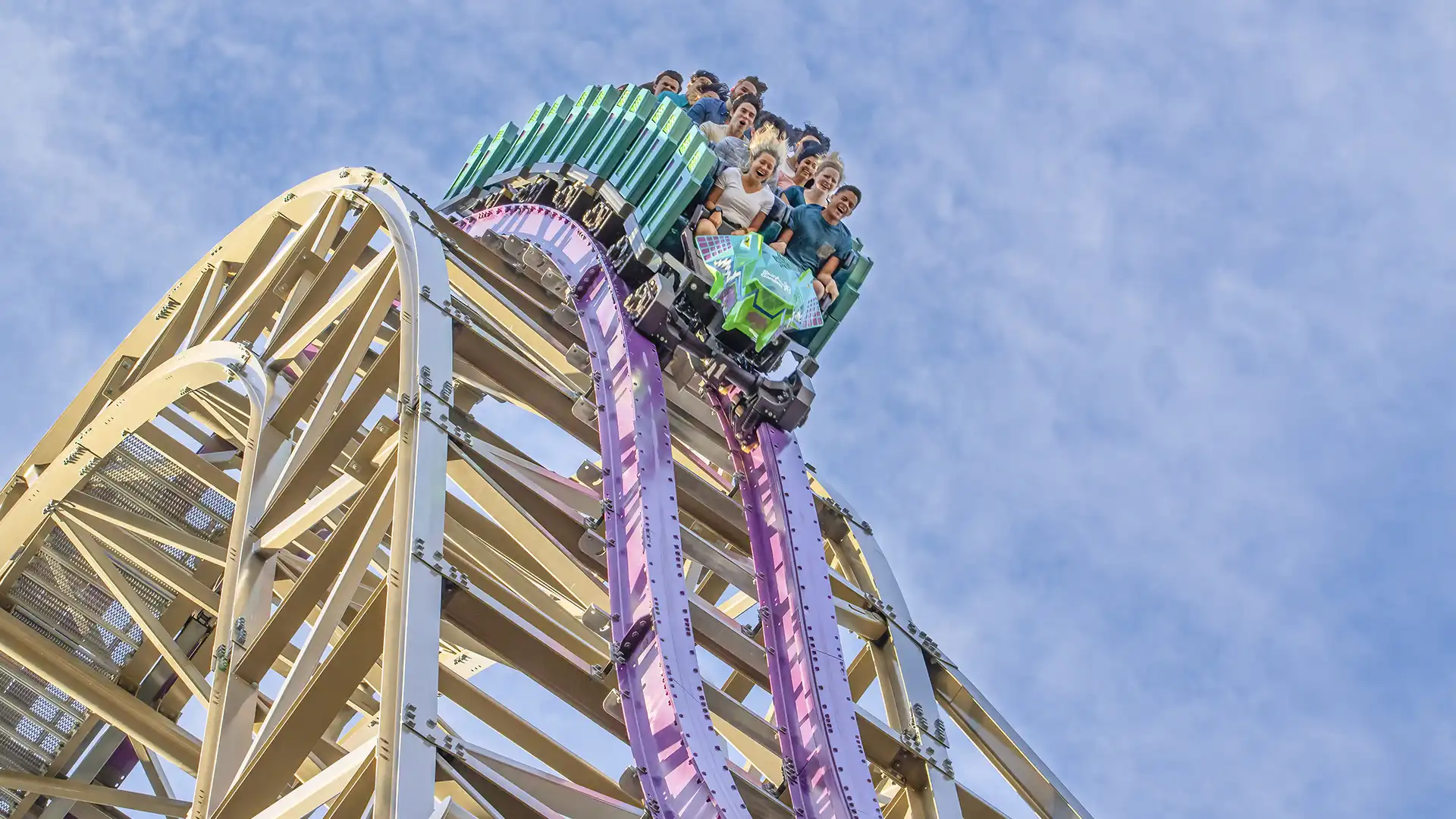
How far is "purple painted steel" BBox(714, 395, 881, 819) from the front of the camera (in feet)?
36.4

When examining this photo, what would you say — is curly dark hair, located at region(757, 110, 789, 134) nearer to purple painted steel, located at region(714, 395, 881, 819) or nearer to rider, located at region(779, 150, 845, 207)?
rider, located at region(779, 150, 845, 207)

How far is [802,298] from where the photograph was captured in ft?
47.5

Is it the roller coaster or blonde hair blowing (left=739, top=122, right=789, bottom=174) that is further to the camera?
blonde hair blowing (left=739, top=122, right=789, bottom=174)

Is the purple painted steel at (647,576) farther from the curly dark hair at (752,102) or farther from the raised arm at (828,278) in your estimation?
the curly dark hair at (752,102)

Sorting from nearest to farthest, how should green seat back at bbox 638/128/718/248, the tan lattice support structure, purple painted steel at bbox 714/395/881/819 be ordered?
the tan lattice support structure → purple painted steel at bbox 714/395/881/819 → green seat back at bbox 638/128/718/248

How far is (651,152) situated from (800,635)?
562 cm

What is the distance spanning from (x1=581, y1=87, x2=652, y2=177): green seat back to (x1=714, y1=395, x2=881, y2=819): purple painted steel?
317 centimetres

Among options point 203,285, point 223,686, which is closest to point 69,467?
point 203,285

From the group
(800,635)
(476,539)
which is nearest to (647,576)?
(800,635)

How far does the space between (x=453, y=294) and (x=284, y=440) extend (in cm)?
173

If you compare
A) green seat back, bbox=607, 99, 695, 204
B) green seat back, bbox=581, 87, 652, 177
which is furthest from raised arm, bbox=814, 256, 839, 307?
green seat back, bbox=581, 87, 652, 177

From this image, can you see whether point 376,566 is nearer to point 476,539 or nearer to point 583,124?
point 476,539

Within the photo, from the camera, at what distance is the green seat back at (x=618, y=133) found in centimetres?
1645

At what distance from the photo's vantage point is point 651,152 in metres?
16.0
